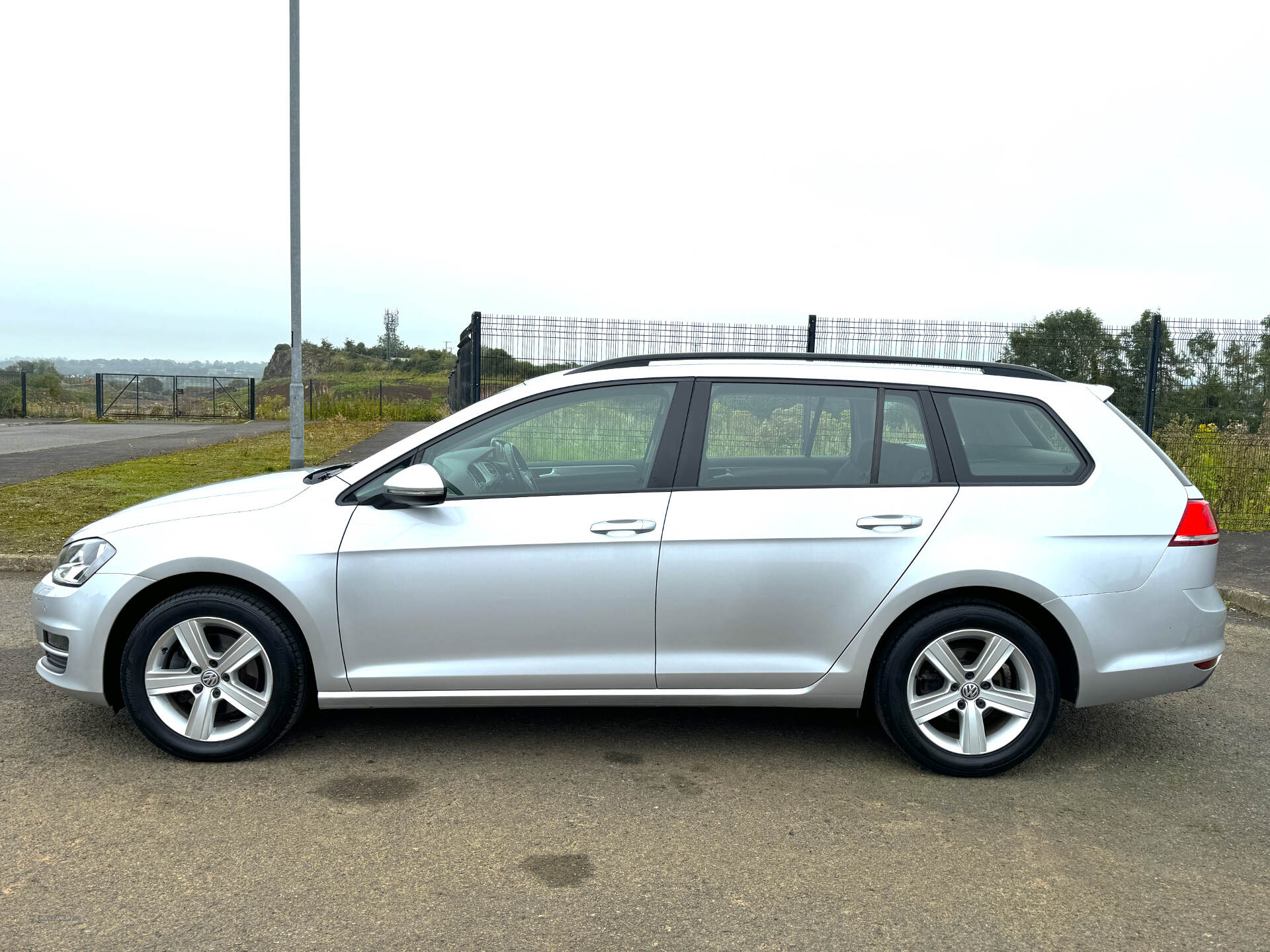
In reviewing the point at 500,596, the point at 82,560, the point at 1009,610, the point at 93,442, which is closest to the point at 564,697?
the point at 500,596

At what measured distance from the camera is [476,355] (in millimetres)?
11266

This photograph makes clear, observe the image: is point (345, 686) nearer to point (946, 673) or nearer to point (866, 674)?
point (866, 674)

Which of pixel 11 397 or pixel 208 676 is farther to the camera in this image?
pixel 11 397

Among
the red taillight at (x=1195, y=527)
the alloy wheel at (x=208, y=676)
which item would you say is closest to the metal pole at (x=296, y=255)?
the alloy wheel at (x=208, y=676)

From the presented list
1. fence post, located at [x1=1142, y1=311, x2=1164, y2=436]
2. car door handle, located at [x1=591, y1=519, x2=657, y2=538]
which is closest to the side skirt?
car door handle, located at [x1=591, y1=519, x2=657, y2=538]

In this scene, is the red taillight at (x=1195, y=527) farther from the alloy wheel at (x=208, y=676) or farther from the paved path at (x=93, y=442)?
the paved path at (x=93, y=442)

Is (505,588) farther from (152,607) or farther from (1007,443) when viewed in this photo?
(1007,443)

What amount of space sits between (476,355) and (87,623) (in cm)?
747

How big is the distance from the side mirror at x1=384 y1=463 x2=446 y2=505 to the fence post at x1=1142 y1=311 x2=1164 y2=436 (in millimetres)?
9465

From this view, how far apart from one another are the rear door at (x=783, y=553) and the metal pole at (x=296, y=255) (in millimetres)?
10127

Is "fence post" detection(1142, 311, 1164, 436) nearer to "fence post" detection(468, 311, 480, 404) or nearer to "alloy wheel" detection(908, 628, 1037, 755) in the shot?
"fence post" detection(468, 311, 480, 404)

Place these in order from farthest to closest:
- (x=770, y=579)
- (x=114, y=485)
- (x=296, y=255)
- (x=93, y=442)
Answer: (x=93, y=442) < (x=296, y=255) < (x=114, y=485) < (x=770, y=579)

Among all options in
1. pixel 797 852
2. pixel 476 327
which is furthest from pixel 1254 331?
pixel 797 852

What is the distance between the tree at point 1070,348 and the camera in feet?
35.2
